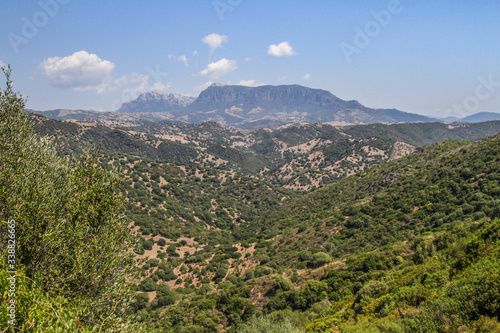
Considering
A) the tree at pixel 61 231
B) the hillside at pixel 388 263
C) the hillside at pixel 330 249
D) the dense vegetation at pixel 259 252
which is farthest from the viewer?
the hillside at pixel 330 249

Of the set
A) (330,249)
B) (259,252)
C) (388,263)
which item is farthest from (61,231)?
(259,252)

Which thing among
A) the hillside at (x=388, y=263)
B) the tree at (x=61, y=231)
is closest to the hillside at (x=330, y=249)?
the hillside at (x=388, y=263)

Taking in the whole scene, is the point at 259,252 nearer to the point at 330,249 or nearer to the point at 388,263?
the point at 330,249

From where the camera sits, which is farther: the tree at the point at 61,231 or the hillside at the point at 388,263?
the hillside at the point at 388,263

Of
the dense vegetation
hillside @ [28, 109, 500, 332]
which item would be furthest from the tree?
hillside @ [28, 109, 500, 332]

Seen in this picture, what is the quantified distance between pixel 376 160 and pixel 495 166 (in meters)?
116

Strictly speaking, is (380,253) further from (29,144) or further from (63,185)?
(29,144)

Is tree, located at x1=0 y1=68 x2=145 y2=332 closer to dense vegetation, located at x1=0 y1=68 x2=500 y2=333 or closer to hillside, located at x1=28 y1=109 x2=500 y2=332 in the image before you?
dense vegetation, located at x1=0 y1=68 x2=500 y2=333

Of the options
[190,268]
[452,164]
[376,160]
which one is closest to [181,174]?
[190,268]

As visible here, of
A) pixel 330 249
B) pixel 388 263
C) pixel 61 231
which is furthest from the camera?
pixel 330 249

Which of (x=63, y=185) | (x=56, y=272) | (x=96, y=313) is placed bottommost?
(x=96, y=313)

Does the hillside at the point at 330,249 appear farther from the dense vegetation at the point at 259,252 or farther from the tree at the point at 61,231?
the tree at the point at 61,231

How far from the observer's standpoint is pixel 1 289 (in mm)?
6285

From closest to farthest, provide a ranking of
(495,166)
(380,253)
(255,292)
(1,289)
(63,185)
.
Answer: (1,289) → (63,185) → (380,253) → (255,292) → (495,166)
